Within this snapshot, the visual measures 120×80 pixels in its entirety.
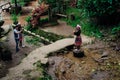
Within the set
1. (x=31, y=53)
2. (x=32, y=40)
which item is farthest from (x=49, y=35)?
(x=31, y=53)

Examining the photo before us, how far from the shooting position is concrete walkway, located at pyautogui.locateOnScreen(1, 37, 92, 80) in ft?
38.2

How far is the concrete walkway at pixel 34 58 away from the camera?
1166cm

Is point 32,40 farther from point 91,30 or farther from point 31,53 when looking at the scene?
point 91,30

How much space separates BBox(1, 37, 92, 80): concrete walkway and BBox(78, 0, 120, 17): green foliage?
1787 mm

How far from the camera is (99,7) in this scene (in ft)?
53.4

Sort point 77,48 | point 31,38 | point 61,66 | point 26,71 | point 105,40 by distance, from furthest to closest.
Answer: point 31,38
point 105,40
point 77,48
point 61,66
point 26,71

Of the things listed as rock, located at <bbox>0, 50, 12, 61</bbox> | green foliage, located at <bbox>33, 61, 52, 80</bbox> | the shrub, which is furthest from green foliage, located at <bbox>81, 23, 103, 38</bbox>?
rock, located at <bbox>0, 50, 12, 61</bbox>

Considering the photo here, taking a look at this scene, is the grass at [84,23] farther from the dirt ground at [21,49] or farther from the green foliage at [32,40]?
the green foliage at [32,40]

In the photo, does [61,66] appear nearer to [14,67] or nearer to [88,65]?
[88,65]

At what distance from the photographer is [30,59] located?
13.3 meters

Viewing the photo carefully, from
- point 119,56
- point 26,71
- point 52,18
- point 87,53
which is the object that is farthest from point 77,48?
point 52,18

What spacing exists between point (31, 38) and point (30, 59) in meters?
3.50

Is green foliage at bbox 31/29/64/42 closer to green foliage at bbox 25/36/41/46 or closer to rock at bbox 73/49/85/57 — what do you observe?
green foliage at bbox 25/36/41/46

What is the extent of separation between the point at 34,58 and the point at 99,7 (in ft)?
16.1
